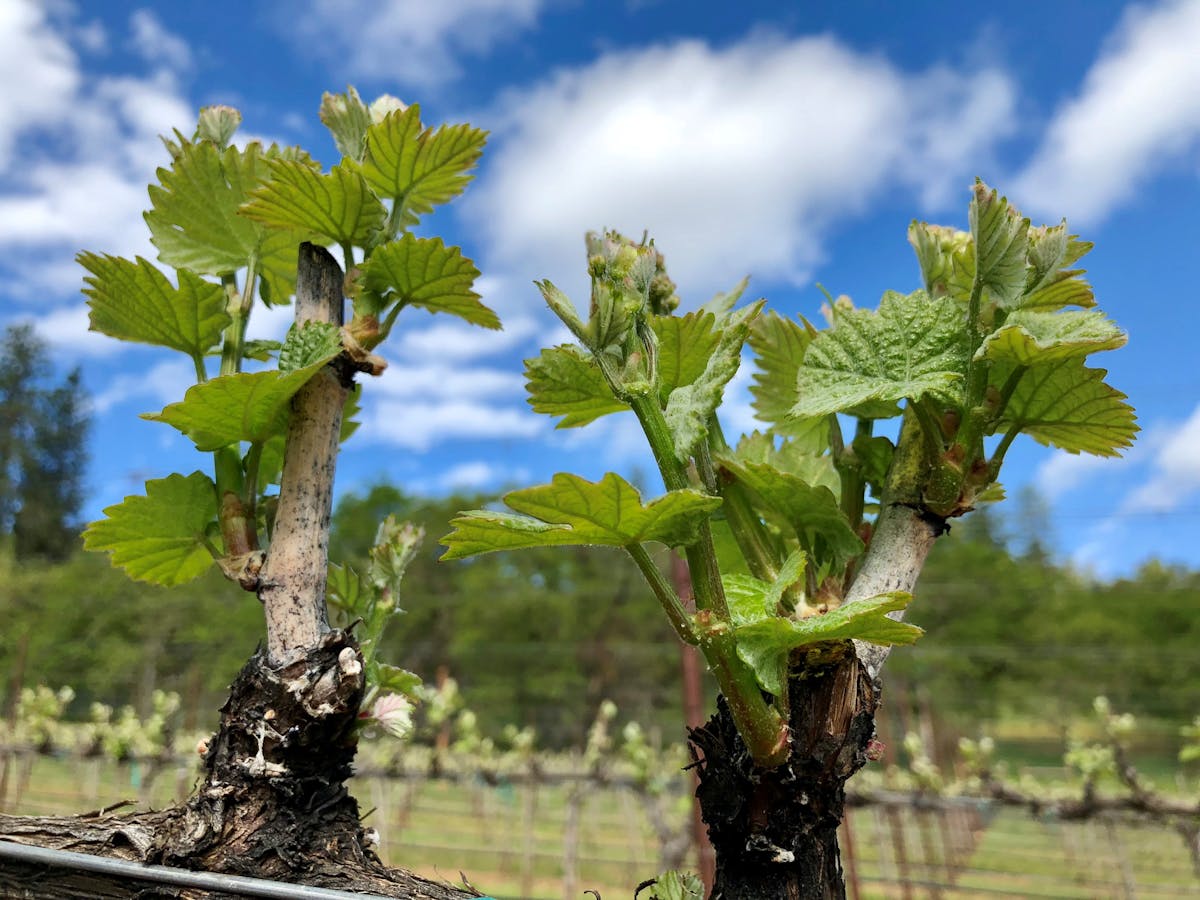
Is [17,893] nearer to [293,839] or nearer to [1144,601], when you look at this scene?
[293,839]

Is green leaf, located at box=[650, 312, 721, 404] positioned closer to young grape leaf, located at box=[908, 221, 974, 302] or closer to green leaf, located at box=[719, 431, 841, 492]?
green leaf, located at box=[719, 431, 841, 492]

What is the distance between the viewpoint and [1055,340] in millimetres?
694

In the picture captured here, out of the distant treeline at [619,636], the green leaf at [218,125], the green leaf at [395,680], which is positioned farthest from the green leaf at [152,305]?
the distant treeline at [619,636]

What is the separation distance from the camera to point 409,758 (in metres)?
10.9

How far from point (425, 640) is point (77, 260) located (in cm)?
2192

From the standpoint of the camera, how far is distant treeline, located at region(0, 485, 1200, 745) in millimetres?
17438

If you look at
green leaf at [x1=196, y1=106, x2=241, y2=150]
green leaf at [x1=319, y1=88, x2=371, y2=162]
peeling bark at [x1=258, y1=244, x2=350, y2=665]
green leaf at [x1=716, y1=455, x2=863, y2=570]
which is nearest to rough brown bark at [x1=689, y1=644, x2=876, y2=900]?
green leaf at [x1=716, y1=455, x2=863, y2=570]

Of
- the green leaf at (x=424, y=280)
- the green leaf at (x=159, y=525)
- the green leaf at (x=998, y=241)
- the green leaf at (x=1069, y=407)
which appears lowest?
the green leaf at (x=159, y=525)

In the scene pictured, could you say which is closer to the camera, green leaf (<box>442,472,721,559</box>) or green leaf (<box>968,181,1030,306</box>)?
green leaf (<box>442,472,721,559</box>)

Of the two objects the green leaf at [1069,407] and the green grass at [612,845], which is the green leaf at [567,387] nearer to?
the green leaf at [1069,407]

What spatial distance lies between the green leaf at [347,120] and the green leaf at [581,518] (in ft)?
1.86

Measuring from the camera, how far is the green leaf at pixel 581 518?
58cm

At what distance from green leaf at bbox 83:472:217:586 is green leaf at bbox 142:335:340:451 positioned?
0.07 metres

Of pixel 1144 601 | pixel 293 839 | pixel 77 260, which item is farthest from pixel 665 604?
pixel 1144 601
